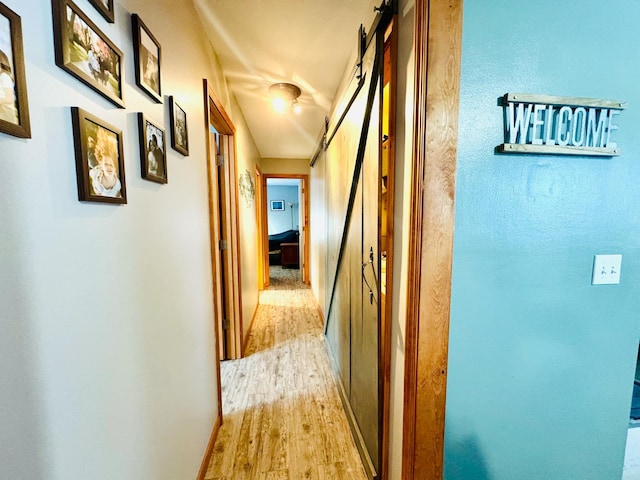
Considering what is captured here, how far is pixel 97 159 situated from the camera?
0.63m

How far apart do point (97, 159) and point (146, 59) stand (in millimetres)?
473

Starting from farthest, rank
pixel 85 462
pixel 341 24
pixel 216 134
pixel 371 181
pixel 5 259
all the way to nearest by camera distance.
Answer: pixel 216 134 < pixel 341 24 < pixel 371 181 < pixel 85 462 < pixel 5 259

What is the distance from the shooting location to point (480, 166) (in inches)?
34.8

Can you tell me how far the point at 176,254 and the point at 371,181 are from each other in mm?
939

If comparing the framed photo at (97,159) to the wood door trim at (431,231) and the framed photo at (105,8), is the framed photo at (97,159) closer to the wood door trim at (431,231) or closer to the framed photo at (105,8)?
the framed photo at (105,8)

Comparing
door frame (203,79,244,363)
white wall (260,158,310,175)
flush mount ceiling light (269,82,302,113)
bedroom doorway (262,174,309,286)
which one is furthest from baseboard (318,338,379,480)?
white wall (260,158,310,175)

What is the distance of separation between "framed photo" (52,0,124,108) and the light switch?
167cm

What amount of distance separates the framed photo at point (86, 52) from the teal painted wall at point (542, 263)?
41.0 inches

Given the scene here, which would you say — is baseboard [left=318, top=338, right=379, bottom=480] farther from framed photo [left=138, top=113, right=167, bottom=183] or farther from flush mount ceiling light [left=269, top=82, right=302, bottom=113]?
flush mount ceiling light [left=269, top=82, right=302, bottom=113]

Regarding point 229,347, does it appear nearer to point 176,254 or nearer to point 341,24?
point 176,254

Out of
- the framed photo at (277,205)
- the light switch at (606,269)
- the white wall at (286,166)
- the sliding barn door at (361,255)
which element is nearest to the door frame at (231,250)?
the sliding barn door at (361,255)

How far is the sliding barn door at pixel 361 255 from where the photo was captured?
121cm

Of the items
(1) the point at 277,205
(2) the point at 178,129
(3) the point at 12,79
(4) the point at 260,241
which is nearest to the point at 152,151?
(2) the point at 178,129

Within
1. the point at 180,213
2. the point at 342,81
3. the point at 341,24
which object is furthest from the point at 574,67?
the point at 180,213
